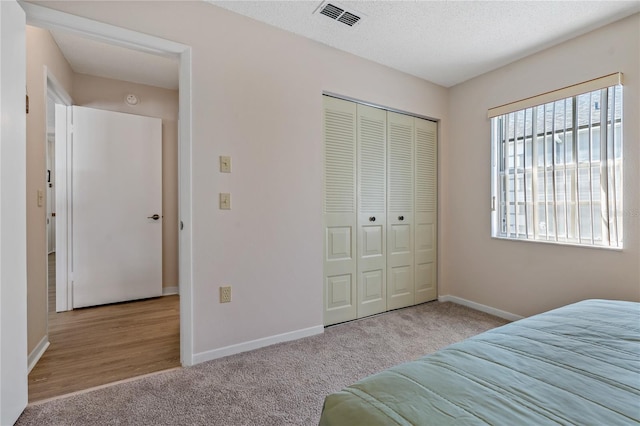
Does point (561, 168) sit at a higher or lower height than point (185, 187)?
higher

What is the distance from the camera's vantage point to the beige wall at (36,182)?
2.03 meters

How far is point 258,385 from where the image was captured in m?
1.80

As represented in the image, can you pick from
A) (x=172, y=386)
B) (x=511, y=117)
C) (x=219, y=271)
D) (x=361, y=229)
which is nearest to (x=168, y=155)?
(x=219, y=271)

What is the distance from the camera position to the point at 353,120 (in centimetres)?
286

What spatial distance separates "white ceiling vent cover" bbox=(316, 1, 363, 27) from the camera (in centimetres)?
211

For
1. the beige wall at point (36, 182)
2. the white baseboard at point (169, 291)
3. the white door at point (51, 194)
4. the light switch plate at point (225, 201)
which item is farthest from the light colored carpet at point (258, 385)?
the white door at point (51, 194)

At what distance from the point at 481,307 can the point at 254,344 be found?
2.37 metres

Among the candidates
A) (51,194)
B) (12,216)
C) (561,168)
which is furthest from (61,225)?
(561,168)

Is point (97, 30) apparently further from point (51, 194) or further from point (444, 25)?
point (51, 194)

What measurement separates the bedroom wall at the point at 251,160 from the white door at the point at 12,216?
427 mm

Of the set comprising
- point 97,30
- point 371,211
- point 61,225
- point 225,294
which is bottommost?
point 225,294

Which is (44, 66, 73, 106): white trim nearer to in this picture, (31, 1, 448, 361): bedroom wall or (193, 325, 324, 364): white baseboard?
(31, 1, 448, 361): bedroom wall

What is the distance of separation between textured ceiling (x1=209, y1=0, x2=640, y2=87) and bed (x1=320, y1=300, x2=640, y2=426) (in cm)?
215

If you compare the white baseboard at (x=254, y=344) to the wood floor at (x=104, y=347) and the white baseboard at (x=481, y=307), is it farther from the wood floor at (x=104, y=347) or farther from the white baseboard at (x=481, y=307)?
the white baseboard at (x=481, y=307)
